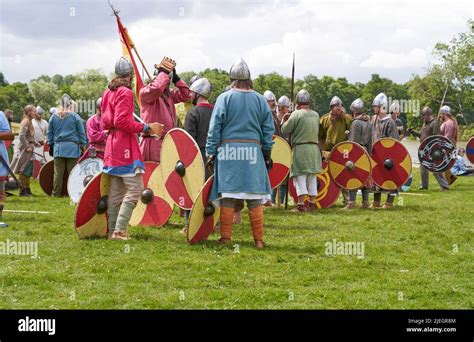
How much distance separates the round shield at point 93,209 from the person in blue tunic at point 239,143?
119 centimetres

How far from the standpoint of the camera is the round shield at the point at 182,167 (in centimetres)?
809

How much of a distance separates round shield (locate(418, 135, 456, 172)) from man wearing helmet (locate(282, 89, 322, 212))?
3.45 metres

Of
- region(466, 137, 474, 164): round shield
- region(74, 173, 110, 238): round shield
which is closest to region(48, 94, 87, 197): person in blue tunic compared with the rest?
region(74, 173, 110, 238): round shield

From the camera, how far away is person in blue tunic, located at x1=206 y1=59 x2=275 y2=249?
24.5 feet

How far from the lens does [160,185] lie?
8578 millimetres

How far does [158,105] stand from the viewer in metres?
9.11

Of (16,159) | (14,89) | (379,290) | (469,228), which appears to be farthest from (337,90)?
(379,290)

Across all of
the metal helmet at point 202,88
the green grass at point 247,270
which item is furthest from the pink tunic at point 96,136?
the metal helmet at point 202,88

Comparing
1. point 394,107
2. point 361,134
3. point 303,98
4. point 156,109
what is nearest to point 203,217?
point 156,109

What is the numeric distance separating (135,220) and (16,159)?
6220 mm

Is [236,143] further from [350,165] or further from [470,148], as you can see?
[470,148]

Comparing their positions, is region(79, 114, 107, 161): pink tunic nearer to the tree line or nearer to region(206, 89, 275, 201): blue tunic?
region(206, 89, 275, 201): blue tunic

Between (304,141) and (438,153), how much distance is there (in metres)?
3.85

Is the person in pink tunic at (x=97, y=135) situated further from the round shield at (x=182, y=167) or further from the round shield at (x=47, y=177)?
the round shield at (x=182, y=167)
